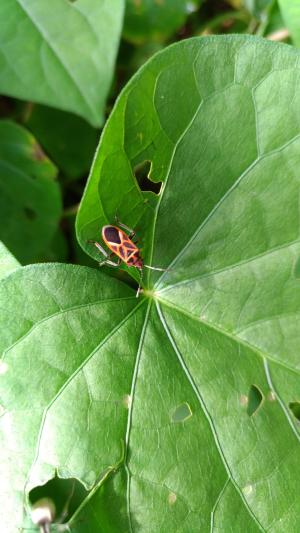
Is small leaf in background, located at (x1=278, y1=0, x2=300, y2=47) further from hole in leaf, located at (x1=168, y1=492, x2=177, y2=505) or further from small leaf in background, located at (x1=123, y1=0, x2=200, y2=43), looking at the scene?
hole in leaf, located at (x1=168, y1=492, x2=177, y2=505)

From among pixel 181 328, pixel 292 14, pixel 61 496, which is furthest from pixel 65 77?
pixel 61 496

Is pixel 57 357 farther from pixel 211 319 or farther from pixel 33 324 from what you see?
pixel 211 319

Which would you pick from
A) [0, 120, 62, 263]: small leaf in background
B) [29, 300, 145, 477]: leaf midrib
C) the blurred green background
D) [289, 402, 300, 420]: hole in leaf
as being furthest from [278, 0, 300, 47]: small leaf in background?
[289, 402, 300, 420]: hole in leaf

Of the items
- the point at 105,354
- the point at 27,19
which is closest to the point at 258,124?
the point at 105,354

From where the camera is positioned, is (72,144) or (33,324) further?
(72,144)

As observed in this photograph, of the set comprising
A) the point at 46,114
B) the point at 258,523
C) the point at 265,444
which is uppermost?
the point at 46,114

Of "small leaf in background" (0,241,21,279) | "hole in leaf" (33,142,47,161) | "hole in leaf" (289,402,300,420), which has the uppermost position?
"hole in leaf" (33,142,47,161)
